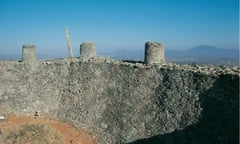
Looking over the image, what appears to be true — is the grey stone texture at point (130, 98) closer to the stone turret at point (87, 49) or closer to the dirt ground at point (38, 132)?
the dirt ground at point (38, 132)

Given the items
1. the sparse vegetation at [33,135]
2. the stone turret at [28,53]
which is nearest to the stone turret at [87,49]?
the stone turret at [28,53]

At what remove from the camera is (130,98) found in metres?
20.1

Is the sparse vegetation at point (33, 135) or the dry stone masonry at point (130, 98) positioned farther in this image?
the sparse vegetation at point (33, 135)

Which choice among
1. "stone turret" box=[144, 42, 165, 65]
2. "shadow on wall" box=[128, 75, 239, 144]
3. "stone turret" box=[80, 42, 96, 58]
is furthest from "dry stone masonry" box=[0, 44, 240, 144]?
"stone turret" box=[80, 42, 96, 58]

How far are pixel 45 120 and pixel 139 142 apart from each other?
9.17 meters

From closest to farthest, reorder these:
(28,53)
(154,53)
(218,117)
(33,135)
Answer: (218,117) < (154,53) < (33,135) < (28,53)

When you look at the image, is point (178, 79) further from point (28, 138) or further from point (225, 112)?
point (28, 138)

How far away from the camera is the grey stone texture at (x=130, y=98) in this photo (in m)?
14.9

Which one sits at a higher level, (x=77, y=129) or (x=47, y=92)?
(x=47, y=92)

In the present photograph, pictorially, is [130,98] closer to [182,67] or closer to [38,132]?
[182,67]

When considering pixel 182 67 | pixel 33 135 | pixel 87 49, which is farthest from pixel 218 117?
pixel 87 49

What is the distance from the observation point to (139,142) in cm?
1888

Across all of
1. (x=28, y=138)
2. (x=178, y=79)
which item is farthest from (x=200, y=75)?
(x=28, y=138)

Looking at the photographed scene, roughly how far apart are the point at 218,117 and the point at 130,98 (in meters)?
6.86
